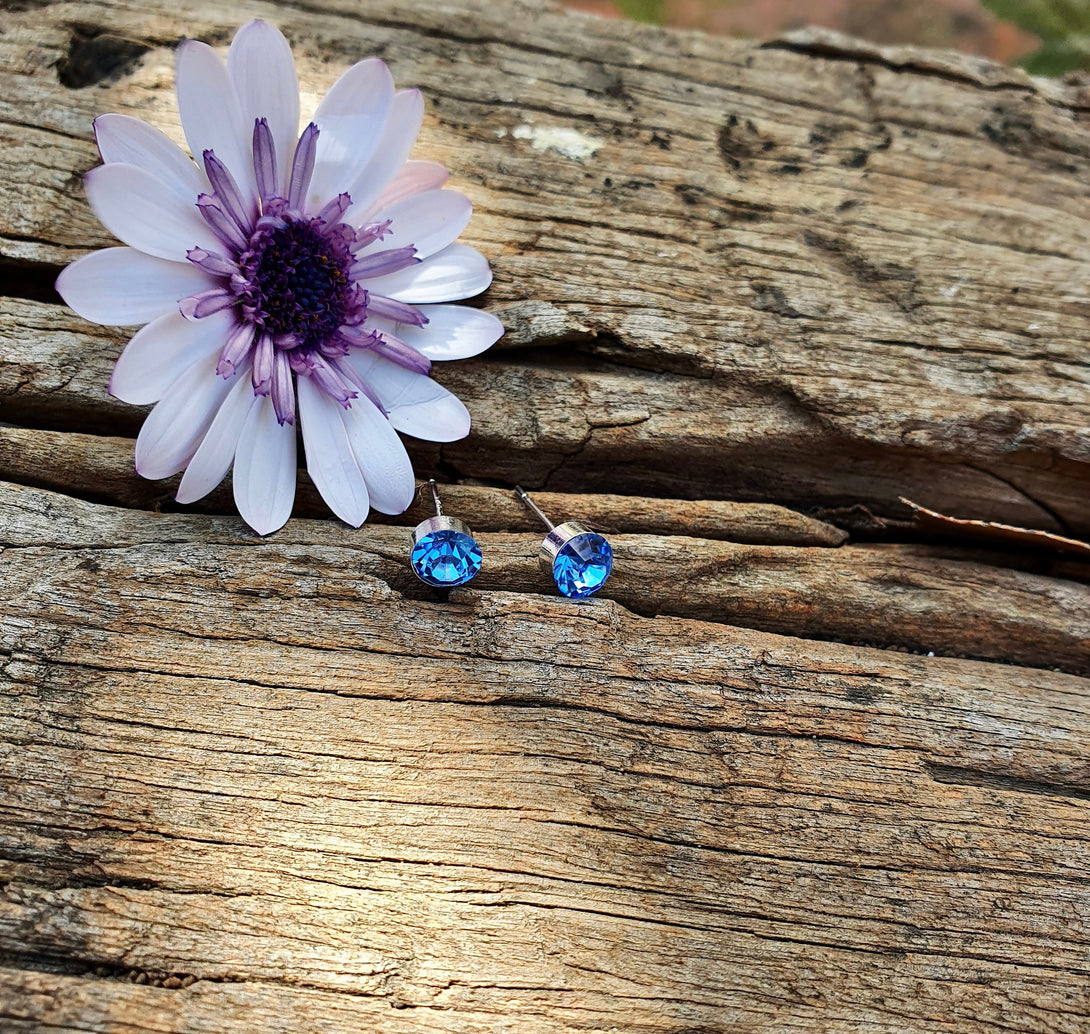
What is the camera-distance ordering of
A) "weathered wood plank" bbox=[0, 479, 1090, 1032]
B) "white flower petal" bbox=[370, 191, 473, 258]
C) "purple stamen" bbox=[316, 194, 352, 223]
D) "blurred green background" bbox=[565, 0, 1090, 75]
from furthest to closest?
"blurred green background" bbox=[565, 0, 1090, 75] → "white flower petal" bbox=[370, 191, 473, 258] → "purple stamen" bbox=[316, 194, 352, 223] → "weathered wood plank" bbox=[0, 479, 1090, 1032]

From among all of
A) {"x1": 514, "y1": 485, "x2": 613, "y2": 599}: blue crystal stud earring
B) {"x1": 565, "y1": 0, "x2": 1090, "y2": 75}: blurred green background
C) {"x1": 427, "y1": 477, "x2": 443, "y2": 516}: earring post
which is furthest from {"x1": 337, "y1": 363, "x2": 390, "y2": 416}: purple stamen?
{"x1": 565, "y1": 0, "x2": 1090, "y2": 75}: blurred green background

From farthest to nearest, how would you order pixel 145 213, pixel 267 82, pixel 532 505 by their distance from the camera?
pixel 532 505 → pixel 267 82 → pixel 145 213

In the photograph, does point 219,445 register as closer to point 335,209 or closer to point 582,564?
point 335,209

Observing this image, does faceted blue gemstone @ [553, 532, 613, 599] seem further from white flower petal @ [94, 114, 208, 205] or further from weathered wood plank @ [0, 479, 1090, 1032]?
white flower petal @ [94, 114, 208, 205]

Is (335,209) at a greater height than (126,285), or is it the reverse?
(335,209)

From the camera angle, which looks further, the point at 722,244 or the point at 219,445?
the point at 722,244

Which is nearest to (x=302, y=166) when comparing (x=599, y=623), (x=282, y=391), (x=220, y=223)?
(x=220, y=223)

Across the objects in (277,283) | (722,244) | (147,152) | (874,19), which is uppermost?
(874,19)
